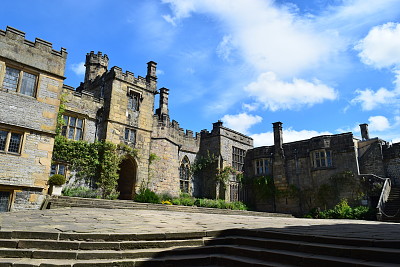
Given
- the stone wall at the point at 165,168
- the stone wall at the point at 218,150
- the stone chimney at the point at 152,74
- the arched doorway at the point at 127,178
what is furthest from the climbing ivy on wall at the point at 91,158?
the stone wall at the point at 218,150

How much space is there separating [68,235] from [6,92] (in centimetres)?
1047

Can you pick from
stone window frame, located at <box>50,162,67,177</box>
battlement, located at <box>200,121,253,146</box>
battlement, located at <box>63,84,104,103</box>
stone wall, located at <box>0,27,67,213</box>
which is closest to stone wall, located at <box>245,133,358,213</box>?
A: battlement, located at <box>200,121,253,146</box>

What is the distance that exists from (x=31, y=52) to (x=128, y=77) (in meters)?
8.09

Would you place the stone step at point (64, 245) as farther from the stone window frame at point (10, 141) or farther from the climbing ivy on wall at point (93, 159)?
the climbing ivy on wall at point (93, 159)

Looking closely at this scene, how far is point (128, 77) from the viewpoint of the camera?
21.6 meters

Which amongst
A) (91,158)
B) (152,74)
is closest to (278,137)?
(152,74)

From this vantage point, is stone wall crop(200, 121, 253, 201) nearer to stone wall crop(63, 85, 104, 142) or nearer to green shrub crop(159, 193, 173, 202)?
green shrub crop(159, 193, 173, 202)

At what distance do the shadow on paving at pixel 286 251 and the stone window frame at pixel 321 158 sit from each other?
69.0 ft

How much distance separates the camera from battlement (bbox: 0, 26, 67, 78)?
1339cm

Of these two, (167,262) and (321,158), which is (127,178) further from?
(167,262)

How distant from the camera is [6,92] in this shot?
13.1 m

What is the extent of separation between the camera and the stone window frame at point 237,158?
2906 centimetres

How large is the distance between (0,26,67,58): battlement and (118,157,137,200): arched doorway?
854 cm

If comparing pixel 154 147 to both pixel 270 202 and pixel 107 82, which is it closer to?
pixel 107 82
